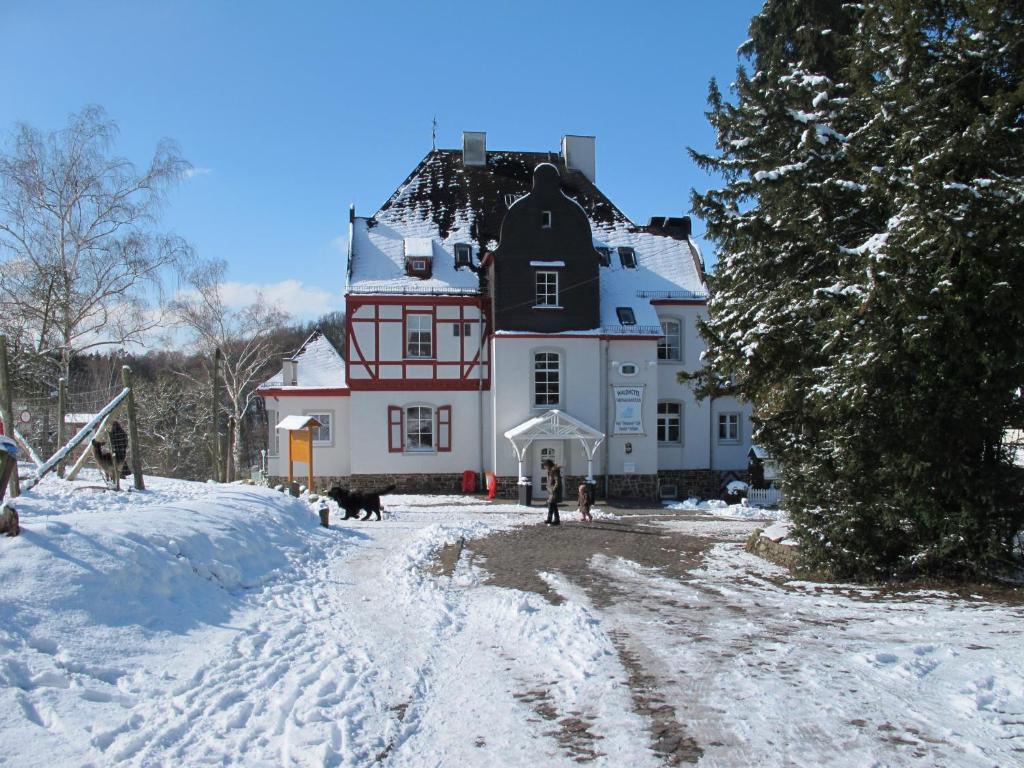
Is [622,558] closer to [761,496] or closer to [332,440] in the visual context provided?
[761,496]

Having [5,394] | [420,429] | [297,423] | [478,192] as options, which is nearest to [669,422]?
[420,429]

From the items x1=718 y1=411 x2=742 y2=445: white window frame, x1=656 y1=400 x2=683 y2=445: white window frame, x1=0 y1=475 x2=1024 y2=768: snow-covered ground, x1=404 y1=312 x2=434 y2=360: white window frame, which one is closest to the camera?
x1=0 y1=475 x2=1024 y2=768: snow-covered ground

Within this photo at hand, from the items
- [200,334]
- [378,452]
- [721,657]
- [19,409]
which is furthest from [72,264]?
[721,657]

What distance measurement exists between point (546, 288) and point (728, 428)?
30.7ft

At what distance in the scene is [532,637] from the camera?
7.89 m

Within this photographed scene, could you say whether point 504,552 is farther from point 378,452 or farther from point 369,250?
point 369,250

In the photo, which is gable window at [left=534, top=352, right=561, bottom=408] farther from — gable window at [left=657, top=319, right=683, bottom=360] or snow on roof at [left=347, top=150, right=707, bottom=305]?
gable window at [left=657, top=319, right=683, bottom=360]

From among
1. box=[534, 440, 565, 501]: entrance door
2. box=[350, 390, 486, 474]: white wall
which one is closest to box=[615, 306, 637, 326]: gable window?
box=[534, 440, 565, 501]: entrance door

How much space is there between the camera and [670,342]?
30.8 m

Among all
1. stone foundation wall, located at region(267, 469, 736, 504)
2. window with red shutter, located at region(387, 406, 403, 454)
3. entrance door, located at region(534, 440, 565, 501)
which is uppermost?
window with red shutter, located at region(387, 406, 403, 454)

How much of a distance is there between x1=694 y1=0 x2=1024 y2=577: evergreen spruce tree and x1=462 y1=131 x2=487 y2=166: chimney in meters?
21.8

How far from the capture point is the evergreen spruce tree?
368 inches

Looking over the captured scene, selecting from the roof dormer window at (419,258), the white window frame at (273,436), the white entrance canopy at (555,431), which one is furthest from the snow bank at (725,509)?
the white window frame at (273,436)

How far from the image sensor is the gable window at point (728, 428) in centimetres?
3120
